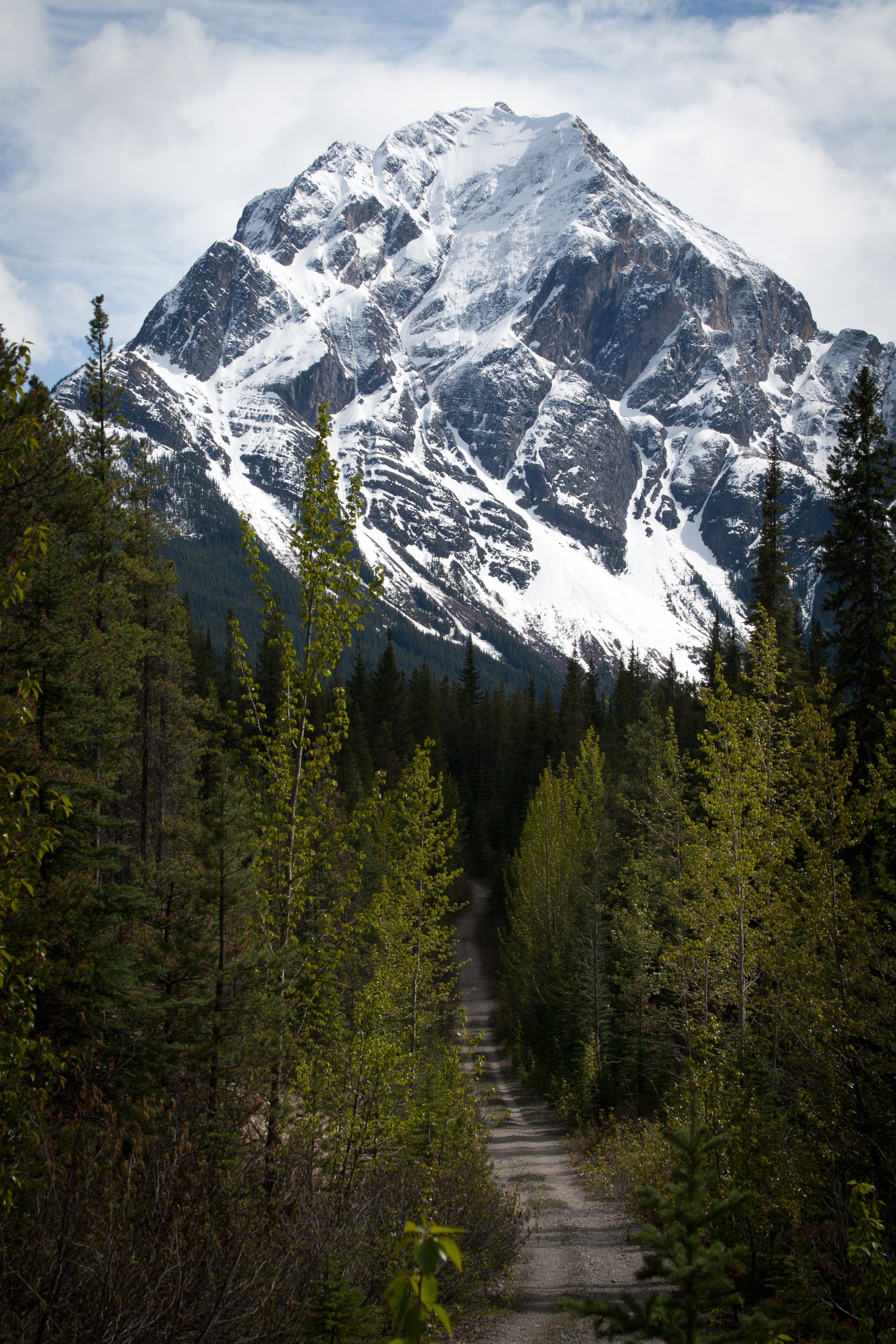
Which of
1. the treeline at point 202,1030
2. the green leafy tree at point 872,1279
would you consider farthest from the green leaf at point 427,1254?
the green leafy tree at point 872,1279

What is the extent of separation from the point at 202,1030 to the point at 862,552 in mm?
19125

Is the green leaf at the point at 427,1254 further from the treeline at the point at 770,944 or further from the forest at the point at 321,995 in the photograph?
the treeline at the point at 770,944

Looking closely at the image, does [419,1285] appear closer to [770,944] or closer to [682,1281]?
[682,1281]

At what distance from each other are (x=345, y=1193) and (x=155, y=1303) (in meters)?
3.25

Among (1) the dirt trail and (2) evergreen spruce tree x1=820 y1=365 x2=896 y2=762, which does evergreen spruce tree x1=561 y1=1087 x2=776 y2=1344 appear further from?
(2) evergreen spruce tree x1=820 y1=365 x2=896 y2=762

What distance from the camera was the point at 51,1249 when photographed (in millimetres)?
5363

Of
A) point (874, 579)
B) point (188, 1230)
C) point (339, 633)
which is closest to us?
point (188, 1230)

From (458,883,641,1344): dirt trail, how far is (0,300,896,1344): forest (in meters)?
0.62

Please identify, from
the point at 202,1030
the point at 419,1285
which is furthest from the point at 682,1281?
the point at 202,1030

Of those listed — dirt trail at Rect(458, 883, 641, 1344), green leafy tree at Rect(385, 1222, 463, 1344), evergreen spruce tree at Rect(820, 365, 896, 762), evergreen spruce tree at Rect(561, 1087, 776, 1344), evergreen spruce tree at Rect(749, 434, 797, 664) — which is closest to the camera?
green leafy tree at Rect(385, 1222, 463, 1344)

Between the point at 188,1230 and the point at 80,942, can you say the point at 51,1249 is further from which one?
the point at 80,942

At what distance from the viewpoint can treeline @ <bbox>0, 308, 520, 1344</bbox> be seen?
19.3 ft

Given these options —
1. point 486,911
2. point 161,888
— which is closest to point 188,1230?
point 161,888

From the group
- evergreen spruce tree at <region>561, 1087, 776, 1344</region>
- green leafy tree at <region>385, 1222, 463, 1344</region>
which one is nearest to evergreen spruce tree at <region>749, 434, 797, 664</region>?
evergreen spruce tree at <region>561, 1087, 776, 1344</region>
